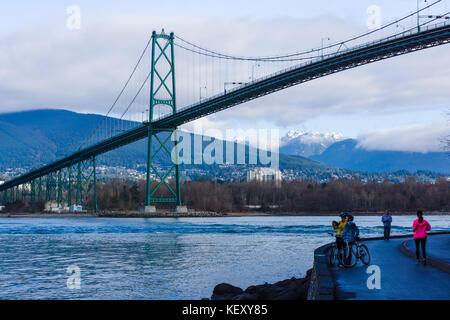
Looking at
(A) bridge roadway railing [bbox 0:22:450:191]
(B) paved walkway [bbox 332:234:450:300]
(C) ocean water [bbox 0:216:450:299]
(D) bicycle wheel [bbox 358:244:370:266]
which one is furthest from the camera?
(A) bridge roadway railing [bbox 0:22:450:191]

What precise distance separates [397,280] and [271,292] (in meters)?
3.40

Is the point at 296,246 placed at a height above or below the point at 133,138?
below

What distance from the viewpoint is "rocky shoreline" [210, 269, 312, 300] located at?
1339cm

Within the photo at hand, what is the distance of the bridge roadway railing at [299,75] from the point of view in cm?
4103

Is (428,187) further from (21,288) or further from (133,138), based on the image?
(21,288)

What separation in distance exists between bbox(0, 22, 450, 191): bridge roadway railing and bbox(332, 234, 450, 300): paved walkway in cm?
2703

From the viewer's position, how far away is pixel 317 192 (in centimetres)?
13362

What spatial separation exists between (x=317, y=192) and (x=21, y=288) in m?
119

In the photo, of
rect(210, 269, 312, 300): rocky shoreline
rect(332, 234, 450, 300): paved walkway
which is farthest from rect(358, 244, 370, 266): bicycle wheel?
rect(210, 269, 312, 300): rocky shoreline

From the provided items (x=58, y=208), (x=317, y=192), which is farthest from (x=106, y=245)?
(x=317, y=192)

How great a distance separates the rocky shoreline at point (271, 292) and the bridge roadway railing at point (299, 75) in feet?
93.2

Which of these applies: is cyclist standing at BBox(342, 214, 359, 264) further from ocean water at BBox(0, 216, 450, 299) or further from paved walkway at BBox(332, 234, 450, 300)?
ocean water at BBox(0, 216, 450, 299)

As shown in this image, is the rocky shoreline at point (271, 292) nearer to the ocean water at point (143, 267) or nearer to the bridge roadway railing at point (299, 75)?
the ocean water at point (143, 267)

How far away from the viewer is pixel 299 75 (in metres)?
51.8
